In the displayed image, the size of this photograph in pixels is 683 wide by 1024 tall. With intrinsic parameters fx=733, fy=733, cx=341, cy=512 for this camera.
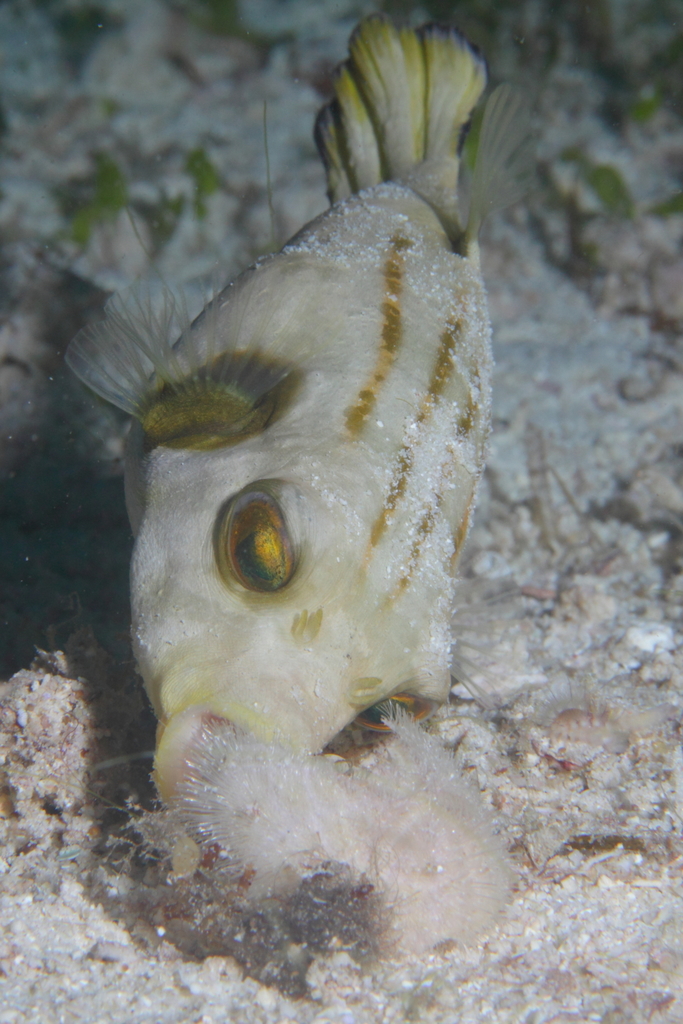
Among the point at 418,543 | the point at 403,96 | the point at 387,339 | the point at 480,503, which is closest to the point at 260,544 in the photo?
the point at 418,543

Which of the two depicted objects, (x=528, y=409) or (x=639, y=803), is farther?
(x=528, y=409)

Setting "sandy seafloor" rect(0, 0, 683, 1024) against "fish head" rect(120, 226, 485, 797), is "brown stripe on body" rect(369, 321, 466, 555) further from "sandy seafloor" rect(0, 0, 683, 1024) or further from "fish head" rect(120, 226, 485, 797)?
"sandy seafloor" rect(0, 0, 683, 1024)

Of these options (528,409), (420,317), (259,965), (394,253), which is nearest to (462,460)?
(420,317)

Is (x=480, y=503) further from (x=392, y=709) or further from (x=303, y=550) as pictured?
(x=303, y=550)

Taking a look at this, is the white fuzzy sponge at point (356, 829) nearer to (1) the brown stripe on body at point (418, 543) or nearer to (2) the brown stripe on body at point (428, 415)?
(1) the brown stripe on body at point (418, 543)

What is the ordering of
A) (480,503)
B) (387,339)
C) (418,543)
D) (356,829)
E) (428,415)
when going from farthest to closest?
1. (480,503)
2. (387,339)
3. (428,415)
4. (418,543)
5. (356,829)

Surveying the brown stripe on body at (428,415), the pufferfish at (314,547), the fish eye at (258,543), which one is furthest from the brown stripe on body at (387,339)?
the fish eye at (258,543)

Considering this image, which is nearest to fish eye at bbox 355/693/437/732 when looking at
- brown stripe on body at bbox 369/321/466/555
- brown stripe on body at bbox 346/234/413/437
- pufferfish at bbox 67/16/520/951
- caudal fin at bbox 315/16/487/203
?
pufferfish at bbox 67/16/520/951

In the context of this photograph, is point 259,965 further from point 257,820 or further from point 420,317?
point 420,317
